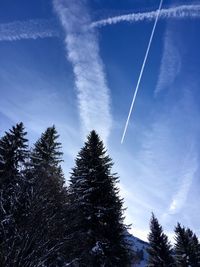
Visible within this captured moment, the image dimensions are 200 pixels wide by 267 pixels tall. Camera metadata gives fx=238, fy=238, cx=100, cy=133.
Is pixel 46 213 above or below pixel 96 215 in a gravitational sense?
below

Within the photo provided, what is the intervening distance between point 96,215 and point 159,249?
53.4ft

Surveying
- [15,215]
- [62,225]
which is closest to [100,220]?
[62,225]

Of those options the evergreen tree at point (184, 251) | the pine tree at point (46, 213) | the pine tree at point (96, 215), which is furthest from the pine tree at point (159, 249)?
the pine tree at point (46, 213)

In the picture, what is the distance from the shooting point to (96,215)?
16.3 metres

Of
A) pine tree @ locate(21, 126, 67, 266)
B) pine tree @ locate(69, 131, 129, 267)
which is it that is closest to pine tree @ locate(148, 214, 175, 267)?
pine tree @ locate(69, 131, 129, 267)

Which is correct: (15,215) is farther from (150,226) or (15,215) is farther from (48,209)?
(150,226)

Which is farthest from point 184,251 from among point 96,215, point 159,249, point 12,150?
point 12,150

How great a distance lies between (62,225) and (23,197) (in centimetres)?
288

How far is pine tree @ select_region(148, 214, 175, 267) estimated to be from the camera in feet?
89.2

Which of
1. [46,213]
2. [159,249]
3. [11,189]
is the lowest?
[46,213]

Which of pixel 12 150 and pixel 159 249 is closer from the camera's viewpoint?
pixel 12 150

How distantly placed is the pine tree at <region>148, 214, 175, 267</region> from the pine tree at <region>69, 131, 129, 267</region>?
1403 centimetres

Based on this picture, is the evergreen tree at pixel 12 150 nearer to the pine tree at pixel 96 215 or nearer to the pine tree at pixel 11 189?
the pine tree at pixel 11 189

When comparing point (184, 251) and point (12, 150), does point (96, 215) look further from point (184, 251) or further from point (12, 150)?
point (184, 251)
